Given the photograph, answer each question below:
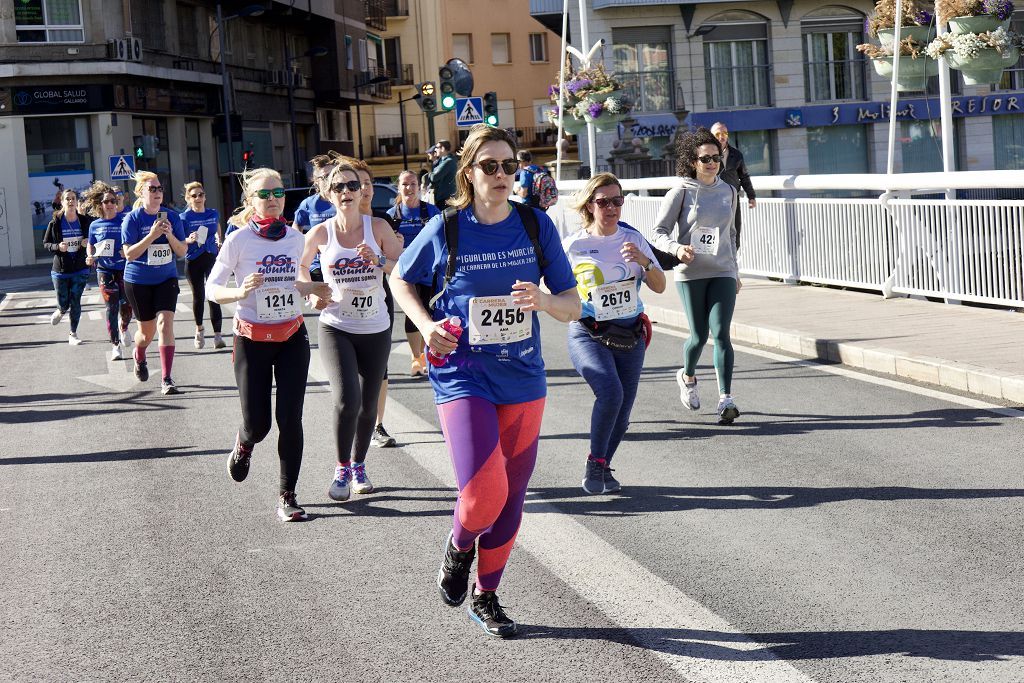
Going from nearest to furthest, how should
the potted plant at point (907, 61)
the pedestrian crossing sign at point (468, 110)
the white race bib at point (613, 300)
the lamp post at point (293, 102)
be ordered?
1. the white race bib at point (613, 300)
2. the potted plant at point (907, 61)
3. the pedestrian crossing sign at point (468, 110)
4. the lamp post at point (293, 102)

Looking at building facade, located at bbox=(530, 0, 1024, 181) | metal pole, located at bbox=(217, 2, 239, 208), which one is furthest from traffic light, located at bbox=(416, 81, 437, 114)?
metal pole, located at bbox=(217, 2, 239, 208)

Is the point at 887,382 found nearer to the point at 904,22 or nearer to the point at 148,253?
the point at 148,253

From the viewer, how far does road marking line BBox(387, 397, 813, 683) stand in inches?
179

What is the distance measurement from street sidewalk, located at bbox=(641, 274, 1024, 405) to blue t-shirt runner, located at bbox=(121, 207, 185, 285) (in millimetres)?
5434

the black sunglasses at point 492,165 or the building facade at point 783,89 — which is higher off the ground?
the building facade at point 783,89

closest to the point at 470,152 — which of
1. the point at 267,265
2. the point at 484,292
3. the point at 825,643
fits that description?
the point at 484,292

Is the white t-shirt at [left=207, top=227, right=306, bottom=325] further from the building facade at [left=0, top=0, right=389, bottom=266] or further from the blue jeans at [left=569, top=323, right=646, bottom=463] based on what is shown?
the building facade at [left=0, top=0, right=389, bottom=266]

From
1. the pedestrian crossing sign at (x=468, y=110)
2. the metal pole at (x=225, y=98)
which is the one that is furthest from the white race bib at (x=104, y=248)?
the metal pole at (x=225, y=98)

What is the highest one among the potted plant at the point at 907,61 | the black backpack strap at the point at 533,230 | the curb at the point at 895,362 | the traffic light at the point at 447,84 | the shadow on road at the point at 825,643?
the traffic light at the point at 447,84

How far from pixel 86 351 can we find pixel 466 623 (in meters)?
12.5

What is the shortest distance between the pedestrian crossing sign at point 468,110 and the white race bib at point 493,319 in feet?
67.0

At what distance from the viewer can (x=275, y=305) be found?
7.20 metres

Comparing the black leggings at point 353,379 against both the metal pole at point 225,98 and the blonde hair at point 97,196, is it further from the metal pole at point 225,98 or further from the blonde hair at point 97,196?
the metal pole at point 225,98

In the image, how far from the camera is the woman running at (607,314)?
291 inches
